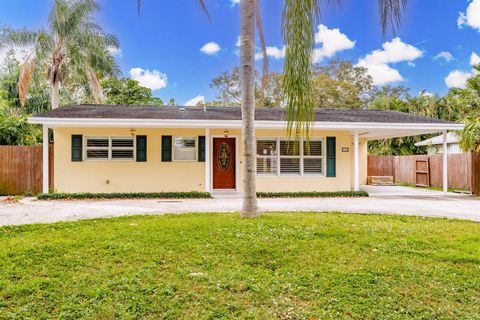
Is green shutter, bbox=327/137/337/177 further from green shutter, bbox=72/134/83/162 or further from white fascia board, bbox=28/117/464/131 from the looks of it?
green shutter, bbox=72/134/83/162

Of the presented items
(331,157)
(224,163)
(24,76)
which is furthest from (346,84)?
(24,76)

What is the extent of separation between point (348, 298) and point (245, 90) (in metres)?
4.29

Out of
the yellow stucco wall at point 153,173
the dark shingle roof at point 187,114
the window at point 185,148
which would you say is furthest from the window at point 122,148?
the window at point 185,148

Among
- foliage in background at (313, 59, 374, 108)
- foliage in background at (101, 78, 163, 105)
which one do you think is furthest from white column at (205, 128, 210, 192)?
foliage in background at (313, 59, 374, 108)

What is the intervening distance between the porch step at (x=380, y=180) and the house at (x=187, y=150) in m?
4.75

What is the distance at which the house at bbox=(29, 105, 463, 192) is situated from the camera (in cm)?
1236

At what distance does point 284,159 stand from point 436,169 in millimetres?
8013

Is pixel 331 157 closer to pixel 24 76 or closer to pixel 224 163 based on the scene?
pixel 224 163

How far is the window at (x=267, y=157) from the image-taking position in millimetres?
13391

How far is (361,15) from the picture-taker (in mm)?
3131

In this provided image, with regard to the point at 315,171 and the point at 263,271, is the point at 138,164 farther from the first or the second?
the point at 263,271

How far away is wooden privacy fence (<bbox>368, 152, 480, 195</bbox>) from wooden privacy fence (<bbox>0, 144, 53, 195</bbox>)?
50.9 feet

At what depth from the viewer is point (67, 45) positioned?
18.1m

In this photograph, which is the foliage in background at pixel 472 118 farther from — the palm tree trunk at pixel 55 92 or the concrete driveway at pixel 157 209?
the palm tree trunk at pixel 55 92
